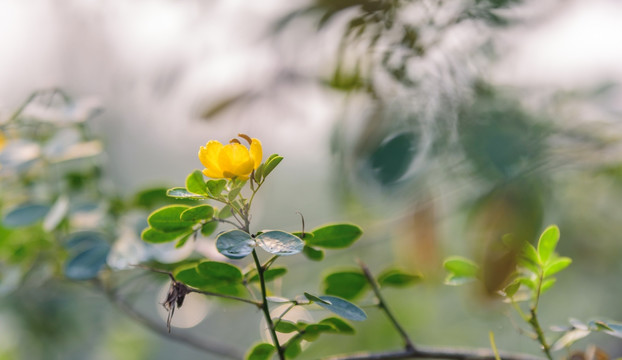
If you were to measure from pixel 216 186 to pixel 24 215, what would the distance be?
384 millimetres

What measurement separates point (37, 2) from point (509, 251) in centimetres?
145

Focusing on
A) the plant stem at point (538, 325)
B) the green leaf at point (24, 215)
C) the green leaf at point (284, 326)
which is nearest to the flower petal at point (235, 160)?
the green leaf at point (284, 326)

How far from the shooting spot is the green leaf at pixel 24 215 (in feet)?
1.87

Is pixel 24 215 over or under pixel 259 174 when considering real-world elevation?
under

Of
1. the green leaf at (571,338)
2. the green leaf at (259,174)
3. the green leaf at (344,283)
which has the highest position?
the green leaf at (259,174)

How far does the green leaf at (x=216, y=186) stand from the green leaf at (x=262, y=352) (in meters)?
0.11

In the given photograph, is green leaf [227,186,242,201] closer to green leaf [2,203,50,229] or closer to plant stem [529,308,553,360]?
plant stem [529,308,553,360]

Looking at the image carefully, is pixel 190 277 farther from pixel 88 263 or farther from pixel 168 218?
pixel 88 263

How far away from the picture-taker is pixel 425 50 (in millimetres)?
490

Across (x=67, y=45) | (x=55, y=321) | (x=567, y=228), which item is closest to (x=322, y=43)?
(x=567, y=228)

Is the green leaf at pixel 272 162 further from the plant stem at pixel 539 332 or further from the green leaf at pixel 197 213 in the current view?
the plant stem at pixel 539 332

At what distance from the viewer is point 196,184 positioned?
307 millimetres

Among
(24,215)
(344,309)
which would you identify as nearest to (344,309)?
(344,309)

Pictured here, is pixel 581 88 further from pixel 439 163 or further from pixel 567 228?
pixel 439 163
